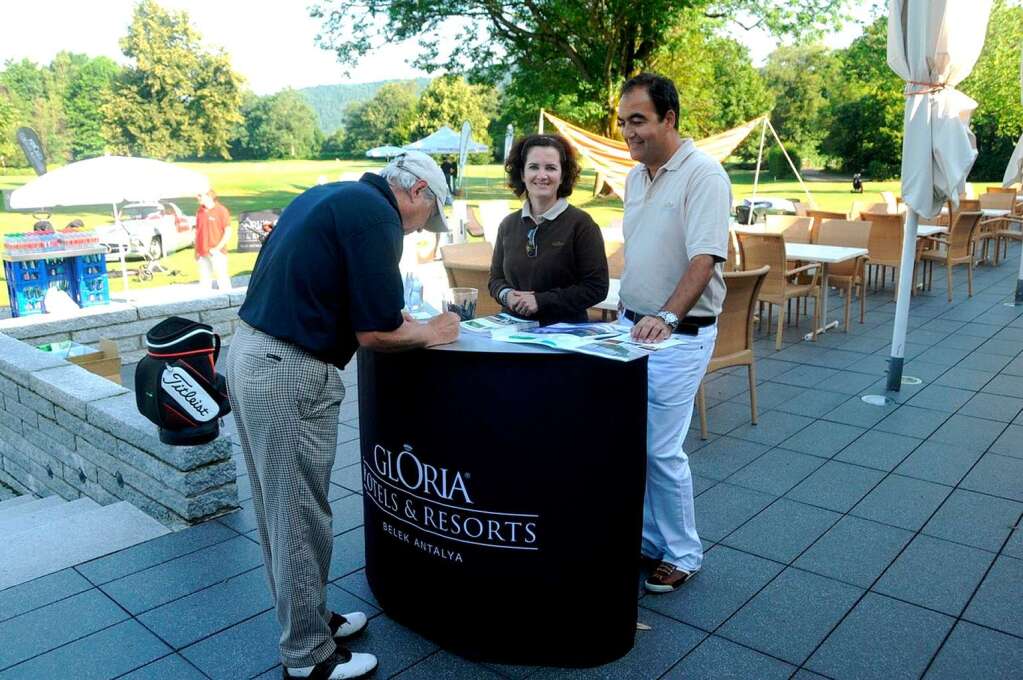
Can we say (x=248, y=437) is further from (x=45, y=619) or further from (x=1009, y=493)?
(x=1009, y=493)

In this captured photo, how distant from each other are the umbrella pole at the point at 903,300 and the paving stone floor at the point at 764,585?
57cm

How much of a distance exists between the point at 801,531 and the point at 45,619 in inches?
108

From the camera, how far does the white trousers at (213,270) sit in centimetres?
1045

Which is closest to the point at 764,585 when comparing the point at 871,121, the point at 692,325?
the point at 692,325

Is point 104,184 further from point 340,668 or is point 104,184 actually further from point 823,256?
point 340,668

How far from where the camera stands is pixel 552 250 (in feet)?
9.86

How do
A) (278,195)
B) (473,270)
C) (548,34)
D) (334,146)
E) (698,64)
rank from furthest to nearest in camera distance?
1. (334,146)
2. (278,195)
3. (698,64)
4. (548,34)
5. (473,270)

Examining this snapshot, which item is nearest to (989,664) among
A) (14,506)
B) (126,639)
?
(126,639)

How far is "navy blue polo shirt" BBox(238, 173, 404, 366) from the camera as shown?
77.9 inches

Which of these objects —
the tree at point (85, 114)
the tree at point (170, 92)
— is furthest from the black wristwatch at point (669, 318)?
the tree at point (85, 114)

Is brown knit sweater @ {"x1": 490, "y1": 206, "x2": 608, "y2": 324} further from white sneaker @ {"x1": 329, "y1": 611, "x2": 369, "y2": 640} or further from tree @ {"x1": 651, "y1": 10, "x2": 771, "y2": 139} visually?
tree @ {"x1": 651, "y1": 10, "x2": 771, "y2": 139}

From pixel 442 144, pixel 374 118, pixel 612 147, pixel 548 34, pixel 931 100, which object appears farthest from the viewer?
pixel 374 118

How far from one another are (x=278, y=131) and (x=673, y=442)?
92.3 meters

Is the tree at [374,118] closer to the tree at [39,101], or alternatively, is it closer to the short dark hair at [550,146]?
the tree at [39,101]
